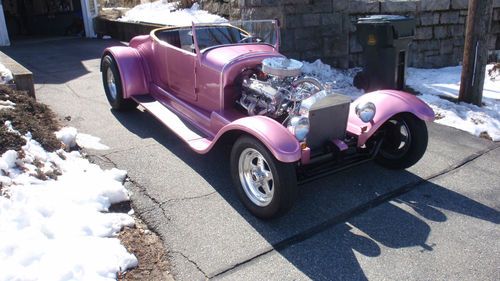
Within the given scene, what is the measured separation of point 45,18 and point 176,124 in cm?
1621

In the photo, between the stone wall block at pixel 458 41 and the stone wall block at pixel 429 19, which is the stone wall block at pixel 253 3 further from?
the stone wall block at pixel 458 41

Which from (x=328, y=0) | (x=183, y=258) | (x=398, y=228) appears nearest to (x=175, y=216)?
(x=183, y=258)

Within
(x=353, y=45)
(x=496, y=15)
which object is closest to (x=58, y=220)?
(x=353, y=45)

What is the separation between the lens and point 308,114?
350cm

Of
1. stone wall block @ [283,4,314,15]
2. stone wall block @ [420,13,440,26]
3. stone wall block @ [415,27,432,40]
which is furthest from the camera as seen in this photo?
stone wall block @ [415,27,432,40]

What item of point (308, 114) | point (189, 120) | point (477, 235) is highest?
point (308, 114)

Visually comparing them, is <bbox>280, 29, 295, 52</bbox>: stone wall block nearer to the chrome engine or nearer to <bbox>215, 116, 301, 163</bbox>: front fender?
the chrome engine

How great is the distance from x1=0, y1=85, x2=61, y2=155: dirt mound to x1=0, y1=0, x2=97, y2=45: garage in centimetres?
893

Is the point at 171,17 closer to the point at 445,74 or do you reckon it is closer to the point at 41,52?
the point at 41,52

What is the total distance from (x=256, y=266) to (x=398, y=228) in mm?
1252

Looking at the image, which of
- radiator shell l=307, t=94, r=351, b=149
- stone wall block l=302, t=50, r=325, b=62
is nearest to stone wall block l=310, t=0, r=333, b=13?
stone wall block l=302, t=50, r=325, b=62

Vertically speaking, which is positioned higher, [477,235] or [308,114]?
[308,114]

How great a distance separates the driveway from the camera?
2926 mm

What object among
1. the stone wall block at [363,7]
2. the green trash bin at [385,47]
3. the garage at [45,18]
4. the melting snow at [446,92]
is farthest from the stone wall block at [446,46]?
the garage at [45,18]
